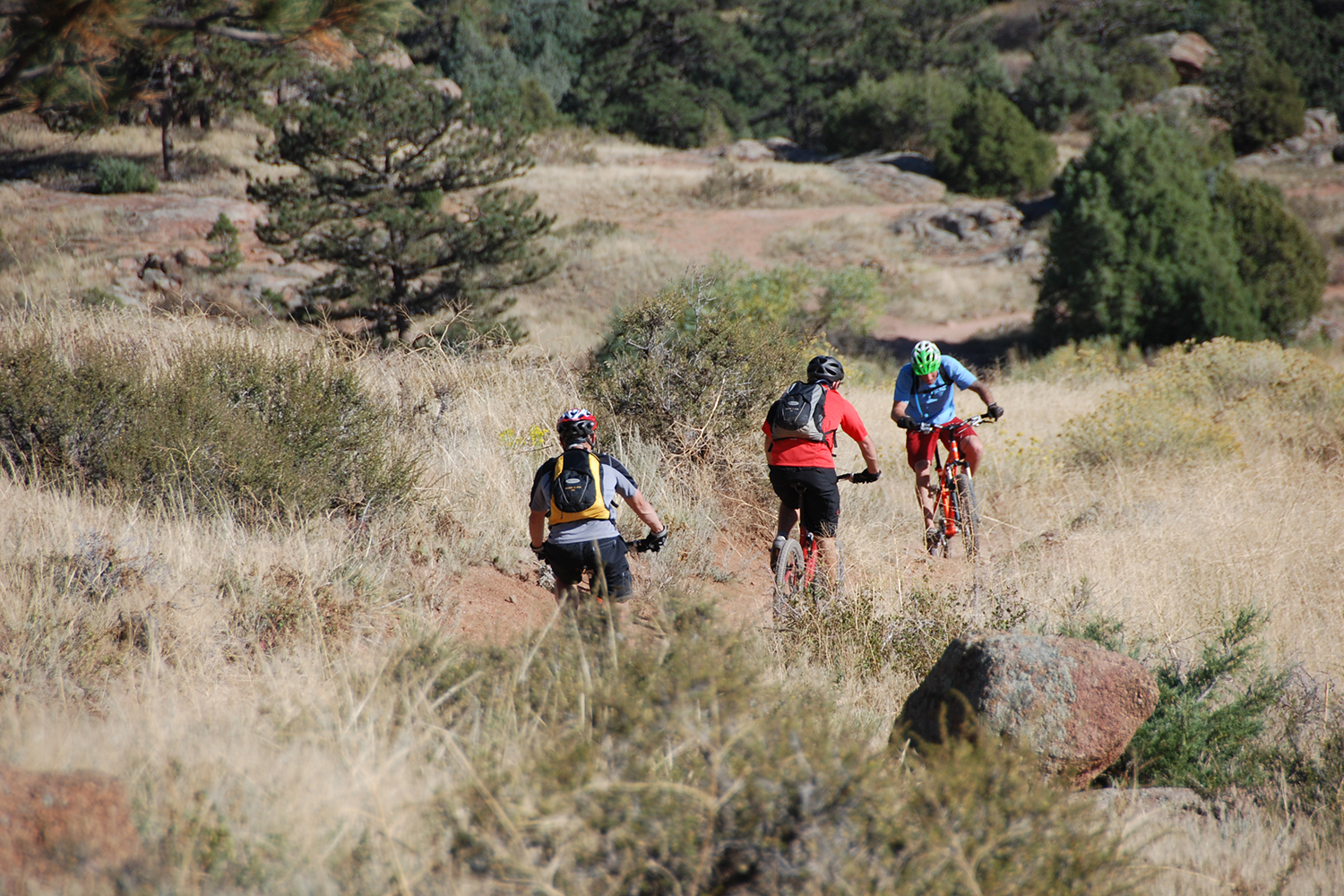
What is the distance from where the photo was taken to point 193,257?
63.6 feet

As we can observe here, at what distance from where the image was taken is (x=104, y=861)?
2000mm

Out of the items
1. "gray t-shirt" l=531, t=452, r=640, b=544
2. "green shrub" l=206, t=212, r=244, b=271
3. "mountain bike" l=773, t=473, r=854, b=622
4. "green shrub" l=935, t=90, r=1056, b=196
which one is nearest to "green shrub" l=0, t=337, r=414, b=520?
"gray t-shirt" l=531, t=452, r=640, b=544

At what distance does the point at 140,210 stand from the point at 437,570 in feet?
72.2

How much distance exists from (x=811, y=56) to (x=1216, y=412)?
5248cm

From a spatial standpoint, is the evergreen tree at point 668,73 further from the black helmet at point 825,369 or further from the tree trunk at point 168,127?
the black helmet at point 825,369

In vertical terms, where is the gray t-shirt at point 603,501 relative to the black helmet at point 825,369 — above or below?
below

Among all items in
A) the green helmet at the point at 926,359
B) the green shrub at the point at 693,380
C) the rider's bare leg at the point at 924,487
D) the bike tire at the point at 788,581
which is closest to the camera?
the bike tire at the point at 788,581

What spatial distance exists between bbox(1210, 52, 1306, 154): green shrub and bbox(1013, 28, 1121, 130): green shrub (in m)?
5.86

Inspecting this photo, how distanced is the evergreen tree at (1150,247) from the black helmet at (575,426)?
706 inches

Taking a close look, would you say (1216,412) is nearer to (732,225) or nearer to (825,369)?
(825,369)

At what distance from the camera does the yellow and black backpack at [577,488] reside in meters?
4.25

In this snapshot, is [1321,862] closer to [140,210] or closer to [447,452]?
[447,452]

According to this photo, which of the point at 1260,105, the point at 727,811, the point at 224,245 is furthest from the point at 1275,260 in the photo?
the point at 1260,105

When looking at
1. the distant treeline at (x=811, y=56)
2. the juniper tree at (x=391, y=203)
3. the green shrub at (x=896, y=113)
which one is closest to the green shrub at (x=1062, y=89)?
the distant treeline at (x=811, y=56)
